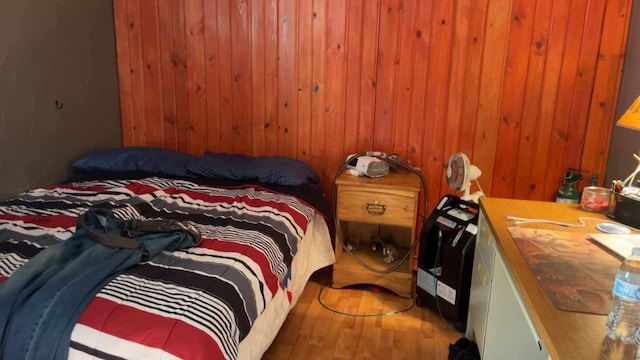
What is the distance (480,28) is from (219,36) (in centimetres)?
160

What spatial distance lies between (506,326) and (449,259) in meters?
0.78

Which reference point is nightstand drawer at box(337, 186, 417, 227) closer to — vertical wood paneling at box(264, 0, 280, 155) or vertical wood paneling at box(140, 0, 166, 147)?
vertical wood paneling at box(264, 0, 280, 155)

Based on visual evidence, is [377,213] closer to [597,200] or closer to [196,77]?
[597,200]

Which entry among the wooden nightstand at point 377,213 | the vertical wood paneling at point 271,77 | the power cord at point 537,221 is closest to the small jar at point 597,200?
the power cord at point 537,221

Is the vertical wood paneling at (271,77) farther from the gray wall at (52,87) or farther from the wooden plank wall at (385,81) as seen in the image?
the gray wall at (52,87)

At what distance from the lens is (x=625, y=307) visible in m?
0.96

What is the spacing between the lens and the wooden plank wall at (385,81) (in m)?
2.60

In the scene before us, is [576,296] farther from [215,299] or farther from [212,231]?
[212,231]

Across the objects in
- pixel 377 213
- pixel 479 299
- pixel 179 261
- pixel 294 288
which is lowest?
pixel 294 288

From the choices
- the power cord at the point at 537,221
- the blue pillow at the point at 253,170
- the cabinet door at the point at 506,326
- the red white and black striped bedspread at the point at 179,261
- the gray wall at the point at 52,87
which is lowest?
the cabinet door at the point at 506,326

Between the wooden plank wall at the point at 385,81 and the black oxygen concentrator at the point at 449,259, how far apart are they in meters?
0.48

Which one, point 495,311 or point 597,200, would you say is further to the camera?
point 597,200

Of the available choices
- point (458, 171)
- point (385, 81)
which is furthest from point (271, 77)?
point (458, 171)

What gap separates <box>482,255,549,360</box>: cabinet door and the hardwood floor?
1.73 feet
